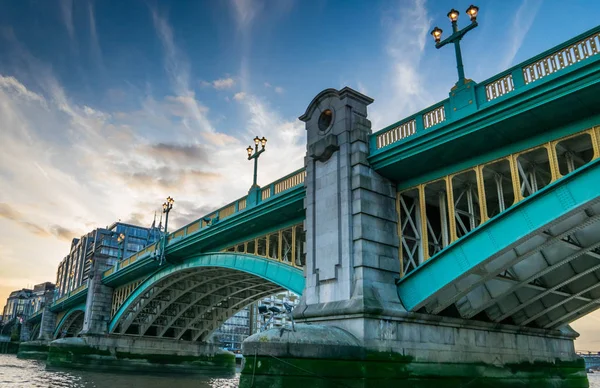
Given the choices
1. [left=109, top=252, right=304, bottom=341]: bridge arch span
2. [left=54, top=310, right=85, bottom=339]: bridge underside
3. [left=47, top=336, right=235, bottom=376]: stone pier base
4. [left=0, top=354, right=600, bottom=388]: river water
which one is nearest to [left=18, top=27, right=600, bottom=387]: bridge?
[left=109, top=252, right=304, bottom=341]: bridge arch span

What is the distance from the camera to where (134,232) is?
130 m

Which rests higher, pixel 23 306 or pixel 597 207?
pixel 23 306

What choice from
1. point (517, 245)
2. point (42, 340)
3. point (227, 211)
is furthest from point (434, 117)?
point (42, 340)

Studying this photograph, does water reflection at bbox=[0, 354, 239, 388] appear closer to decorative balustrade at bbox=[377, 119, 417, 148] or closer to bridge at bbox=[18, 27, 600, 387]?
bridge at bbox=[18, 27, 600, 387]

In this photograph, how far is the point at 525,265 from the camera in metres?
17.9

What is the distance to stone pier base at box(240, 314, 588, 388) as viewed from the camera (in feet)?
46.4

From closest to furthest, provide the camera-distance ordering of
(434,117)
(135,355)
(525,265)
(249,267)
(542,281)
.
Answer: (434,117) < (525,265) < (542,281) < (249,267) < (135,355)

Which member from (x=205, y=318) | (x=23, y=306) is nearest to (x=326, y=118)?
(x=205, y=318)

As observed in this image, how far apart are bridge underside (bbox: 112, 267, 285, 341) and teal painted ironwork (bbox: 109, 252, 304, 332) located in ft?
1.80

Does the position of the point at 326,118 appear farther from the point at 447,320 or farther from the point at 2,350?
the point at 2,350

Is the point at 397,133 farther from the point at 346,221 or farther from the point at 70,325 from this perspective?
the point at 70,325

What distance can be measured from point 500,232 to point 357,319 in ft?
16.3

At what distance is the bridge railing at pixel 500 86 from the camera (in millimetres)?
13283

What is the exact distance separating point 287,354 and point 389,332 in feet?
12.3
